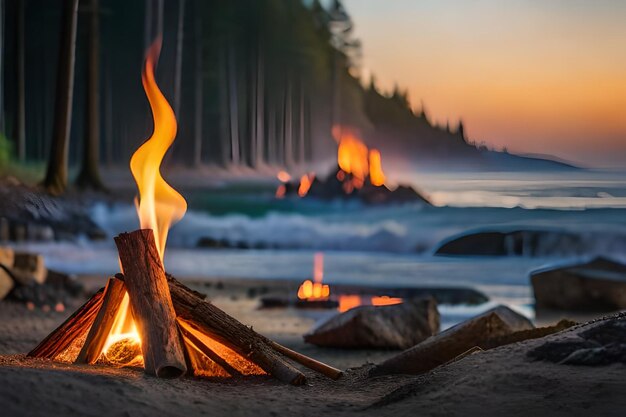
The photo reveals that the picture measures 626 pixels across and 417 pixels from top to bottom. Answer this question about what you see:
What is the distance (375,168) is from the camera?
574 inches

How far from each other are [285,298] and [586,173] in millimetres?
4368

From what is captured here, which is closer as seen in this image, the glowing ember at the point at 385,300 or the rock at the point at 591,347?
the rock at the point at 591,347

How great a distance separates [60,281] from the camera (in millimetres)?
10055

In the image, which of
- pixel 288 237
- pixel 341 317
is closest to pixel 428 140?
pixel 288 237

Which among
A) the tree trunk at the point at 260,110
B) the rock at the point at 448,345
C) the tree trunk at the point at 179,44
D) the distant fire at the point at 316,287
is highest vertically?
the tree trunk at the point at 179,44

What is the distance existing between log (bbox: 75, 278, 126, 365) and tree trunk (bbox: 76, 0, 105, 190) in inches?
421

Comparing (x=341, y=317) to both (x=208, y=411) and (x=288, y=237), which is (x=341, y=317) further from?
(x=288, y=237)

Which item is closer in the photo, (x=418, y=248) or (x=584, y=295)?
(x=584, y=295)

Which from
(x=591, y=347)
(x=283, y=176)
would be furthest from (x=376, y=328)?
(x=283, y=176)

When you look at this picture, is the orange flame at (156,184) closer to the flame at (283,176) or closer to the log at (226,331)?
the log at (226,331)

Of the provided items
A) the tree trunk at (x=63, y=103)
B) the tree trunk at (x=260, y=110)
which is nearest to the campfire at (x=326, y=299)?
the tree trunk at (x=260, y=110)

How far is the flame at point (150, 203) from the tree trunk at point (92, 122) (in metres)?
9.80

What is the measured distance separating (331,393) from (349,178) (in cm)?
1045

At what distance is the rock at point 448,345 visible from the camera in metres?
5.35
